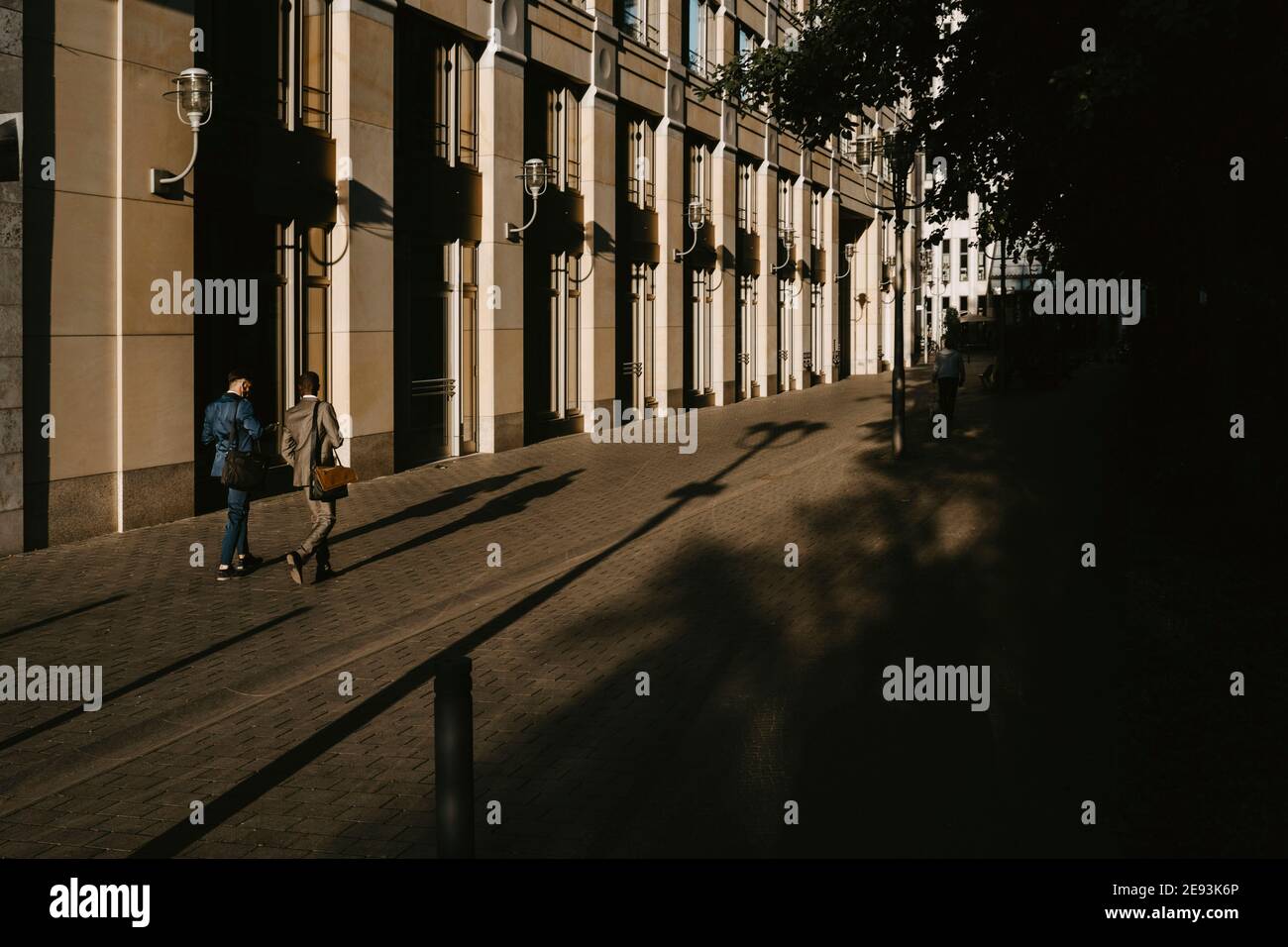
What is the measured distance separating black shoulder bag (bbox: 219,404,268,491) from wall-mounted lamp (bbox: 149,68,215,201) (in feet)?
13.1

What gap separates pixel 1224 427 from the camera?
12180mm

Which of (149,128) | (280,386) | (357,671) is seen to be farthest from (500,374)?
(357,671)

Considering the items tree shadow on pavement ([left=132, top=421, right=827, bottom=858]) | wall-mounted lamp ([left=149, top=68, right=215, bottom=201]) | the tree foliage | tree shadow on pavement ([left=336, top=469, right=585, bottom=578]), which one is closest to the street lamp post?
the tree foliage

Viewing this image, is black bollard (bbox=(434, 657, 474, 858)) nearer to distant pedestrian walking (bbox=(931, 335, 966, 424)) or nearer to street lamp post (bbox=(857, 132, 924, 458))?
street lamp post (bbox=(857, 132, 924, 458))

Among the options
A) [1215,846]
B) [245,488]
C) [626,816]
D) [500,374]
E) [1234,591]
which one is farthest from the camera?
[500,374]

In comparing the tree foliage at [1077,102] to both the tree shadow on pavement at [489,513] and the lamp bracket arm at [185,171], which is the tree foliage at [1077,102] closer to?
the tree shadow on pavement at [489,513]

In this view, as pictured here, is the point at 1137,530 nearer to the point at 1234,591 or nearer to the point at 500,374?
the point at 1234,591

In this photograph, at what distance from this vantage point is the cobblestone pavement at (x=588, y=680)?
5.55 metres

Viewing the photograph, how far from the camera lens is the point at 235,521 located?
424 inches

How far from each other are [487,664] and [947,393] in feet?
56.8

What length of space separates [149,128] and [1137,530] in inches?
423

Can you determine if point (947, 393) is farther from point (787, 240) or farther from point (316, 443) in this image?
point (787, 240)

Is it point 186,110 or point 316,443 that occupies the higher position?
point 186,110

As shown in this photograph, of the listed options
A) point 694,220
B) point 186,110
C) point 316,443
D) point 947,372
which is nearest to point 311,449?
point 316,443
